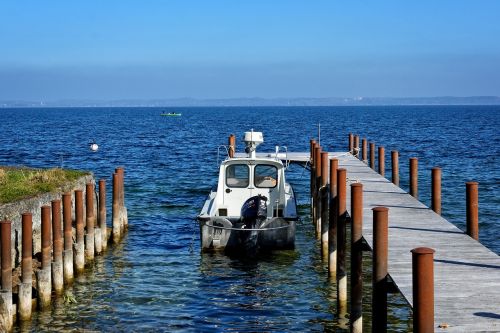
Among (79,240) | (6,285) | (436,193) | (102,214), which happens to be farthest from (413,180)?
(6,285)

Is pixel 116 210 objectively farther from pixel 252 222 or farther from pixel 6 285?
pixel 6 285

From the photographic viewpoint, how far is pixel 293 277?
20734 mm

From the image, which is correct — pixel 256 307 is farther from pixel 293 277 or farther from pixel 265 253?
pixel 265 253

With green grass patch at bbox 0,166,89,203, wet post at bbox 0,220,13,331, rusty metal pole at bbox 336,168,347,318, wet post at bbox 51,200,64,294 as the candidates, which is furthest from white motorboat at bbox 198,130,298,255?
wet post at bbox 0,220,13,331

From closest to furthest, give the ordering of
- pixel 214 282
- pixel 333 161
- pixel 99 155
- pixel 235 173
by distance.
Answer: pixel 214 282 → pixel 333 161 → pixel 235 173 → pixel 99 155

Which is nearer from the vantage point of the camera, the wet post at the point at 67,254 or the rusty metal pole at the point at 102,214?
the wet post at the point at 67,254

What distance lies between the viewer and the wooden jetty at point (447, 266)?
1035 cm

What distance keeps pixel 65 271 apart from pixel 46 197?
3267 mm

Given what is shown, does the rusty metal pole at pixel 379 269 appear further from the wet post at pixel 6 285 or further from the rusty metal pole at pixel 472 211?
the wet post at pixel 6 285

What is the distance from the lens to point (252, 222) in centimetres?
2189

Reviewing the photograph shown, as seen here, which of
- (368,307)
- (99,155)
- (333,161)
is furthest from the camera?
(99,155)

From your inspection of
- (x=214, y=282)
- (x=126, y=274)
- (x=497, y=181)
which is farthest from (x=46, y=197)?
(x=497, y=181)

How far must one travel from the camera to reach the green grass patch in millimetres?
20531

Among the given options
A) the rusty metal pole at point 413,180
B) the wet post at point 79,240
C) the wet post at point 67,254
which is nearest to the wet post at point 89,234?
the wet post at point 79,240
